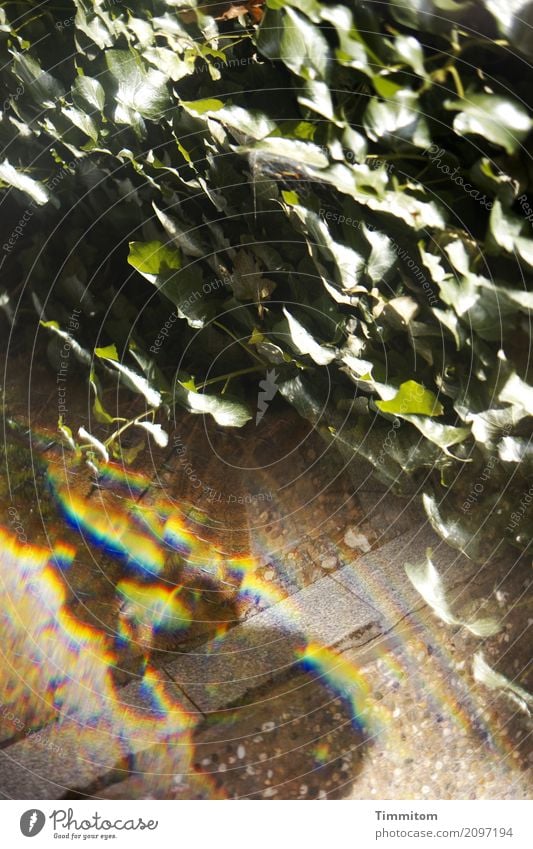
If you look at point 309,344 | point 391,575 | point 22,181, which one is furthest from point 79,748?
point 22,181

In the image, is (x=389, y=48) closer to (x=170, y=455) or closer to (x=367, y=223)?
(x=367, y=223)

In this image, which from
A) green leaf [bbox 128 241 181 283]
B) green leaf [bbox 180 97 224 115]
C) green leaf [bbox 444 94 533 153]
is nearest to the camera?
green leaf [bbox 444 94 533 153]

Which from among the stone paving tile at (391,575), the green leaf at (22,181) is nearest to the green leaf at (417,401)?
the stone paving tile at (391,575)

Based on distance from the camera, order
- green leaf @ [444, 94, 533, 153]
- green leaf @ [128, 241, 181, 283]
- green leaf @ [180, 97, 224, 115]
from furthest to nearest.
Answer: green leaf @ [128, 241, 181, 283], green leaf @ [180, 97, 224, 115], green leaf @ [444, 94, 533, 153]

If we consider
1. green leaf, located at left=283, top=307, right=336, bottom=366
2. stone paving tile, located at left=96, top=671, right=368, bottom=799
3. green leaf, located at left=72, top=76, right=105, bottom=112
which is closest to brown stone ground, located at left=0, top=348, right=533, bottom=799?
stone paving tile, located at left=96, top=671, right=368, bottom=799

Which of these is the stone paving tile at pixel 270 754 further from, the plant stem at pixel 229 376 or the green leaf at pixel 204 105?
the green leaf at pixel 204 105

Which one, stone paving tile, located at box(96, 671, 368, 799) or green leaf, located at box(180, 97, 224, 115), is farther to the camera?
stone paving tile, located at box(96, 671, 368, 799)
